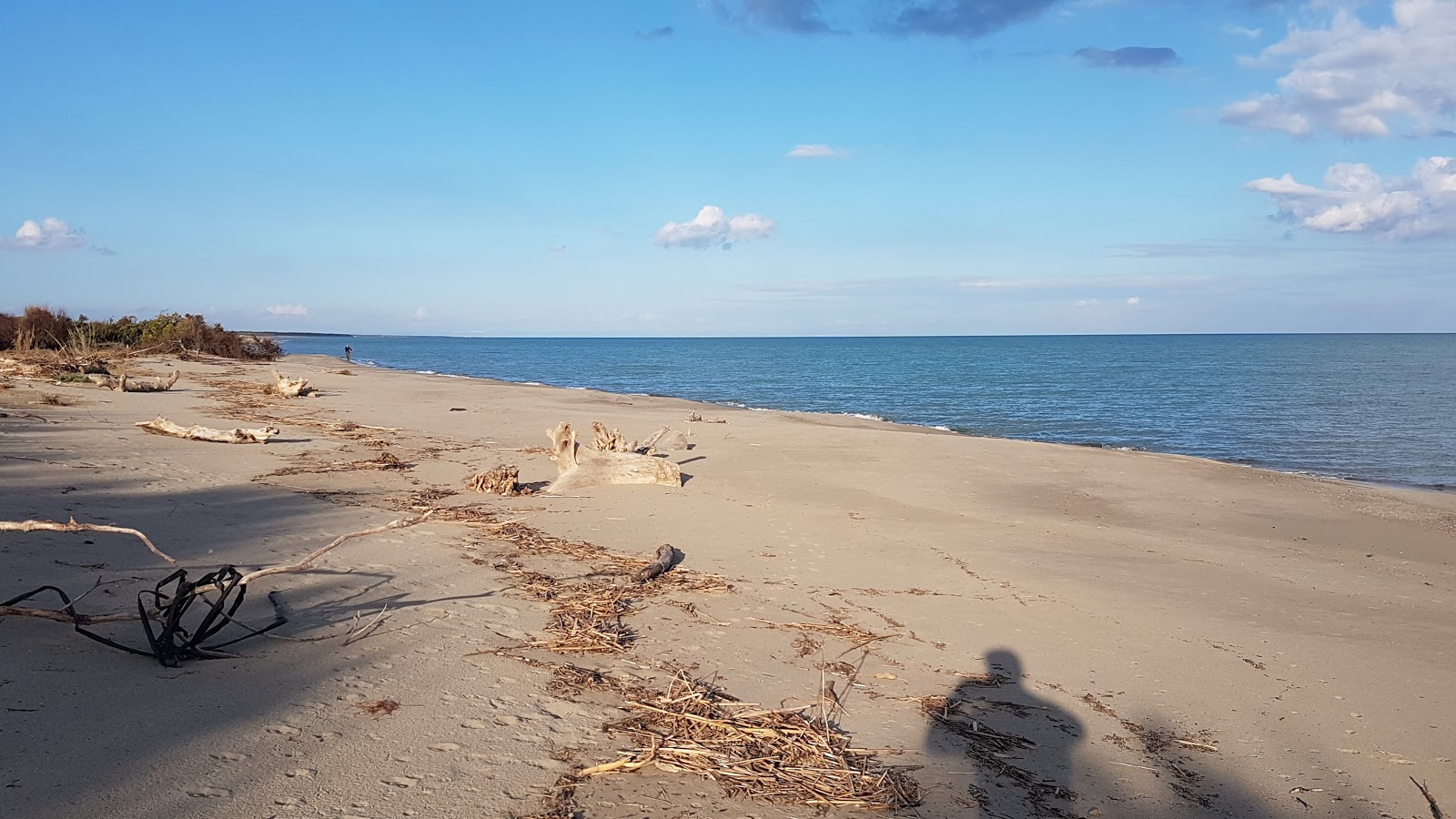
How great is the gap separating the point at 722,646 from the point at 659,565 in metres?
1.51

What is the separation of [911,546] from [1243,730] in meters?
3.79

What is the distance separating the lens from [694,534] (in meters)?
7.75

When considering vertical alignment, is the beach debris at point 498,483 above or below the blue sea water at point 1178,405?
above

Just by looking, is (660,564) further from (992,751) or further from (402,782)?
(402,782)

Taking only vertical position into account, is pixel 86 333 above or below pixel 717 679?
above

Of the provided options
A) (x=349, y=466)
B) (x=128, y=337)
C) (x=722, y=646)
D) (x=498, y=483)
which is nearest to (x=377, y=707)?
(x=722, y=646)

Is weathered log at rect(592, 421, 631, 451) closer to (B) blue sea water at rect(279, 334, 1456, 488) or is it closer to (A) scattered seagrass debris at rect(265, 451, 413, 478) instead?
(A) scattered seagrass debris at rect(265, 451, 413, 478)

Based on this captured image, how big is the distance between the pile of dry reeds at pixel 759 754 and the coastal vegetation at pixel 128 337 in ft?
84.8

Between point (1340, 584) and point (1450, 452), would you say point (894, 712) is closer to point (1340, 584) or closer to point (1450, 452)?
point (1340, 584)

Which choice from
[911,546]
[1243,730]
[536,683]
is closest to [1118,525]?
[911,546]

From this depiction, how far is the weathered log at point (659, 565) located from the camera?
19.6 feet

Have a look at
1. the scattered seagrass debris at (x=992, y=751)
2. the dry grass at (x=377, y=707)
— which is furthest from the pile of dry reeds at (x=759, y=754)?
the dry grass at (x=377, y=707)

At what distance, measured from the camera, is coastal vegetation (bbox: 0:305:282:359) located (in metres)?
26.8

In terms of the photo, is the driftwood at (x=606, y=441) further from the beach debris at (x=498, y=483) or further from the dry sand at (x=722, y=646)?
the beach debris at (x=498, y=483)
